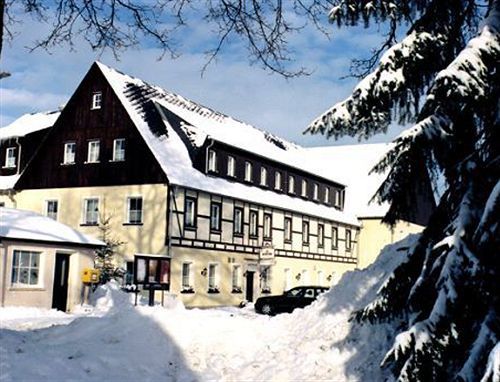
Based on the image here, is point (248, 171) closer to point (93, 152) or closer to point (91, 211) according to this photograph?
point (93, 152)

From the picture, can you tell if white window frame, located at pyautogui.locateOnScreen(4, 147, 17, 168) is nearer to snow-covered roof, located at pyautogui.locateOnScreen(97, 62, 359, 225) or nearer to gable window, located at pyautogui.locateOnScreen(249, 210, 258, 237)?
snow-covered roof, located at pyautogui.locateOnScreen(97, 62, 359, 225)

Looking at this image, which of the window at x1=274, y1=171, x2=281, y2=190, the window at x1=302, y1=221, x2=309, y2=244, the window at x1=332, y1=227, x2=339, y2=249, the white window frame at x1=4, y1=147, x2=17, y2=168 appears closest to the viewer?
the white window frame at x1=4, y1=147, x2=17, y2=168

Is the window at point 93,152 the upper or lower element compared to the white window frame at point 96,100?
lower

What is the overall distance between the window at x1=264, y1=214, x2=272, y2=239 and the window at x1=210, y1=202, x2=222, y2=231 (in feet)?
14.9

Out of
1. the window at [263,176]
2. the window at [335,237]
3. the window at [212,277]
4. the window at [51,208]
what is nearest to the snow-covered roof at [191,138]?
the window at [263,176]

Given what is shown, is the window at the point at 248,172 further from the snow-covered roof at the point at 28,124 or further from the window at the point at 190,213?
the snow-covered roof at the point at 28,124

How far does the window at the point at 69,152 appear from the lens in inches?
1469

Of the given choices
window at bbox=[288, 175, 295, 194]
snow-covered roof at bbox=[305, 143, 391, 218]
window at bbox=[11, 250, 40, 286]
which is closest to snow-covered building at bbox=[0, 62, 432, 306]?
window at bbox=[288, 175, 295, 194]

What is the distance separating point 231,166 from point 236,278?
19.4ft

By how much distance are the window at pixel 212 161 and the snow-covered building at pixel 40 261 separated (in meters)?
9.93

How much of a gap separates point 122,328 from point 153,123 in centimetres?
2278

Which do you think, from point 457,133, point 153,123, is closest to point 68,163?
point 153,123

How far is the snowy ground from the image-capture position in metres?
11.2

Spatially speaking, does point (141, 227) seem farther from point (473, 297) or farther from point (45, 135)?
point (473, 297)
